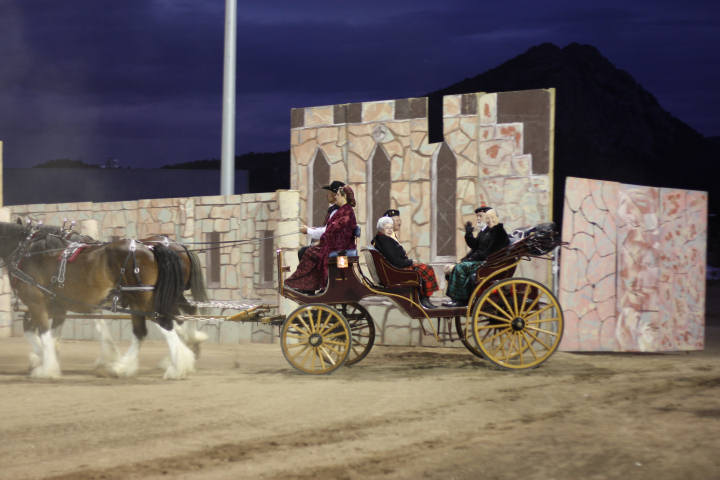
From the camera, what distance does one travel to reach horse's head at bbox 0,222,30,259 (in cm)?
985

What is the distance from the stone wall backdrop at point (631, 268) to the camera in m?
11.0

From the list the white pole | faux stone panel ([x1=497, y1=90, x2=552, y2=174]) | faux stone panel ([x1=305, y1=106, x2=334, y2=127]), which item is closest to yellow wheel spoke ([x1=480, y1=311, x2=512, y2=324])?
faux stone panel ([x1=497, y1=90, x2=552, y2=174])

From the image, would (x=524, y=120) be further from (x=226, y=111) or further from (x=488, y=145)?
(x=226, y=111)

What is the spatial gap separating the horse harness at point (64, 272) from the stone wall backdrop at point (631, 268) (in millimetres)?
5480

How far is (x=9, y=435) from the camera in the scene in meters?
6.27

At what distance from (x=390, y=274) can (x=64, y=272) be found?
151 inches

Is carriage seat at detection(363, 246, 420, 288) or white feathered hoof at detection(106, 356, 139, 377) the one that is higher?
carriage seat at detection(363, 246, 420, 288)

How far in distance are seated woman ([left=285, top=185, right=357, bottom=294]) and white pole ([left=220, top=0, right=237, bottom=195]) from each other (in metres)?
5.43

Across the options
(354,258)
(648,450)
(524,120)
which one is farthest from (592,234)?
(648,450)

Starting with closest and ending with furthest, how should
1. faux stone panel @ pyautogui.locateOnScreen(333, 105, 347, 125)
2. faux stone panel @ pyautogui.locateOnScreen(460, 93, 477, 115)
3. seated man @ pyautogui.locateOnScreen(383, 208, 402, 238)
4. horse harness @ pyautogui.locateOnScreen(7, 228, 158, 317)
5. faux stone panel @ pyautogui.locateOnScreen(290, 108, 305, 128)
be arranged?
1. horse harness @ pyautogui.locateOnScreen(7, 228, 158, 317)
2. seated man @ pyautogui.locateOnScreen(383, 208, 402, 238)
3. faux stone panel @ pyautogui.locateOnScreen(460, 93, 477, 115)
4. faux stone panel @ pyautogui.locateOnScreen(333, 105, 347, 125)
5. faux stone panel @ pyautogui.locateOnScreen(290, 108, 305, 128)

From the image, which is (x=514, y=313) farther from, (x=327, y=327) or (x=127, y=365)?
(x=127, y=365)

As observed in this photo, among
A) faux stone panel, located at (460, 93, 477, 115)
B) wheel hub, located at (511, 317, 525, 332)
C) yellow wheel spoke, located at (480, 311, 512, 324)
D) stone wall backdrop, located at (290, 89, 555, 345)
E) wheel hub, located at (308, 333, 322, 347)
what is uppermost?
faux stone panel, located at (460, 93, 477, 115)

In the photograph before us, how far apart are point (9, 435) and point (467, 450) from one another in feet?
11.4

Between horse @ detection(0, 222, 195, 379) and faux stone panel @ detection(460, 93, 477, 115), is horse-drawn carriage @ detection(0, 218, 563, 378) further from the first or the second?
faux stone panel @ detection(460, 93, 477, 115)
